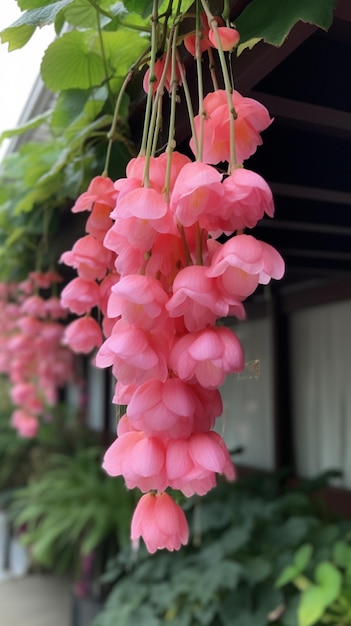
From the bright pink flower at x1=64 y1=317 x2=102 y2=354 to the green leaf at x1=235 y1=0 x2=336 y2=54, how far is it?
37 cm

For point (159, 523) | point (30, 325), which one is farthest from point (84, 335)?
point (30, 325)

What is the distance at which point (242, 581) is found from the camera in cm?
182

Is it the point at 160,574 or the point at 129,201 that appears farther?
the point at 160,574

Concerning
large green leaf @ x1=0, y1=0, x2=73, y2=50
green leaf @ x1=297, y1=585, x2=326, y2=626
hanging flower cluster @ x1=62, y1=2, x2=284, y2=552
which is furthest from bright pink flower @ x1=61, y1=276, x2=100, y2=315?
green leaf @ x1=297, y1=585, x2=326, y2=626

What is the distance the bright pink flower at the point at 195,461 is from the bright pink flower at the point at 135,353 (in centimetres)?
6

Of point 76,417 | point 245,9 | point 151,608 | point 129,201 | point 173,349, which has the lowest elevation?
point 151,608

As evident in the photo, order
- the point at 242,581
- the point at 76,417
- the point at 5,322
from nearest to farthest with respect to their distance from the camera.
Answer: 1. the point at 242,581
2. the point at 5,322
3. the point at 76,417

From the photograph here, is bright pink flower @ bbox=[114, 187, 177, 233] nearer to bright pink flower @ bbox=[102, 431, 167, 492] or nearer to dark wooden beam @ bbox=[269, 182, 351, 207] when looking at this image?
bright pink flower @ bbox=[102, 431, 167, 492]

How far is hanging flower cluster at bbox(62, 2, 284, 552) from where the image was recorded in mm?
406

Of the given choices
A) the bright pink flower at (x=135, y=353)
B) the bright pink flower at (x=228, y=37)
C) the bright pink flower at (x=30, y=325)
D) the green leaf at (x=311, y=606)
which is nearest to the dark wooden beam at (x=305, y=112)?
the bright pink flower at (x=228, y=37)

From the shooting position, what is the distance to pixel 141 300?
40cm

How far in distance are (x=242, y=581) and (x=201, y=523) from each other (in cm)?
35

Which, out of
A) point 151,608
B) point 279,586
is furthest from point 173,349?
point 151,608

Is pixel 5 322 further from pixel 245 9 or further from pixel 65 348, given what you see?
pixel 245 9
